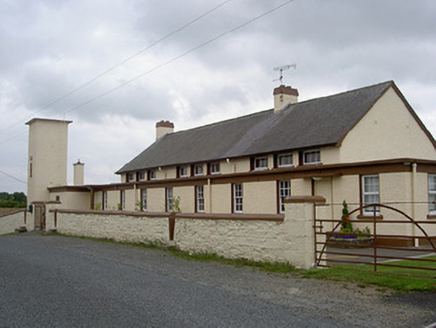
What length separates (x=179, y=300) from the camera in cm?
855

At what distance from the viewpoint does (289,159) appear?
993 inches

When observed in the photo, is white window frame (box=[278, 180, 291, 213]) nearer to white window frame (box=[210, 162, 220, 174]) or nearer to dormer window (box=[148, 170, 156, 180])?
white window frame (box=[210, 162, 220, 174])

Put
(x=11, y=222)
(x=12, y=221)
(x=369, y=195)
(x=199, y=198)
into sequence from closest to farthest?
(x=369, y=195) → (x=199, y=198) → (x=12, y=221) → (x=11, y=222)

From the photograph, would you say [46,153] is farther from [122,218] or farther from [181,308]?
[181,308]

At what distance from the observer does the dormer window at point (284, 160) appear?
82.7ft

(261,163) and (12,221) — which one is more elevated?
(261,163)

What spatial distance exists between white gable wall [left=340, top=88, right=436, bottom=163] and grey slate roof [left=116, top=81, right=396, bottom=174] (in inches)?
24.0

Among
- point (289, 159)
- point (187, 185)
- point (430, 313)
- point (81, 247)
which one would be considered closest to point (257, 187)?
point (289, 159)

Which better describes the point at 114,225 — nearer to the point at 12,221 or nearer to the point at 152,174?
the point at 152,174

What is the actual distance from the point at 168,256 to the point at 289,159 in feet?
39.2

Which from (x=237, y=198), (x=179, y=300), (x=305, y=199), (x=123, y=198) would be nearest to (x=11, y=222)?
(x=123, y=198)

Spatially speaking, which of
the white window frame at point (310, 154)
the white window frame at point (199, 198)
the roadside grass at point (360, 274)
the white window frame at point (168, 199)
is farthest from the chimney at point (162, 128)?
the roadside grass at point (360, 274)

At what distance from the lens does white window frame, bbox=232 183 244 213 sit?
25392 millimetres

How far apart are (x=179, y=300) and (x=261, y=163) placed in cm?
1903
